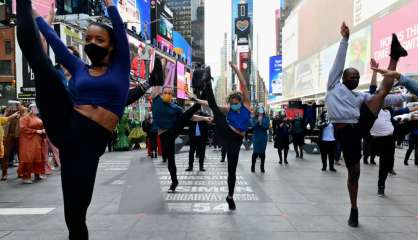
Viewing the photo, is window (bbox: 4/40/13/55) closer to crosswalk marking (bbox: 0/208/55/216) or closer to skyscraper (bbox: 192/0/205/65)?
crosswalk marking (bbox: 0/208/55/216)

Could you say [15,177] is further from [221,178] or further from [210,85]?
[210,85]

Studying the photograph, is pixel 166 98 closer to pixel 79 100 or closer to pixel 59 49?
pixel 59 49

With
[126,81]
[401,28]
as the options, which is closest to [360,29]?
[401,28]

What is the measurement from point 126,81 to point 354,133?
3.30 m

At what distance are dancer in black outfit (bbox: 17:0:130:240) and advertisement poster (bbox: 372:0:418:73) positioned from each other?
53.2 feet

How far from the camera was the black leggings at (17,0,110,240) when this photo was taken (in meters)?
2.49

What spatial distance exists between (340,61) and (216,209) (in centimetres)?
256

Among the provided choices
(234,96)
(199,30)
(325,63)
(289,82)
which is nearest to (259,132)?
(234,96)

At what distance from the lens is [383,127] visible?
7.89 m

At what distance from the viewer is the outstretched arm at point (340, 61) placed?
5099 millimetres

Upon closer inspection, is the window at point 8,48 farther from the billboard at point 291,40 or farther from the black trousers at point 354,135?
the black trousers at point 354,135

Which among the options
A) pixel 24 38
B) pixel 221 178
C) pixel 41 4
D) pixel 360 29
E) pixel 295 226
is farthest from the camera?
pixel 41 4

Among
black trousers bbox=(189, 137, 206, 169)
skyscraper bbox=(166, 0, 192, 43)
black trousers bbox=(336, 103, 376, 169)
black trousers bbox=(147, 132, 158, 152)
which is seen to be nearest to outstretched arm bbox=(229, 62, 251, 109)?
black trousers bbox=(336, 103, 376, 169)

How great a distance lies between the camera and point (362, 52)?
22.3 m
